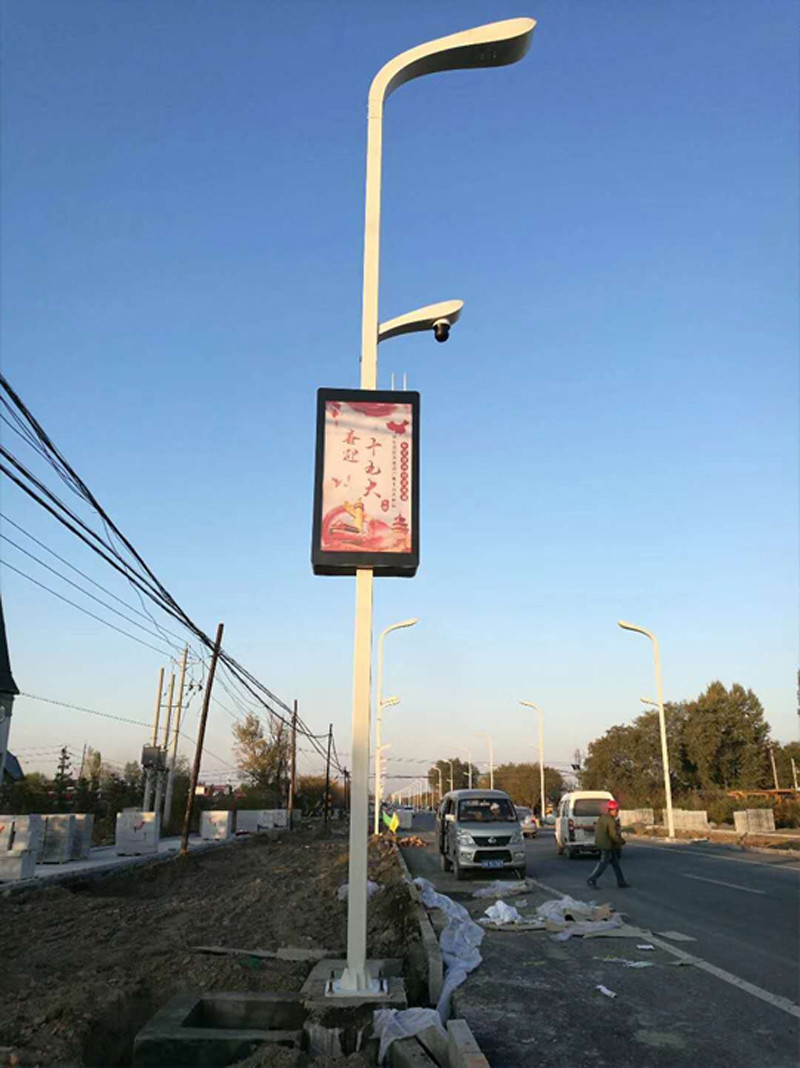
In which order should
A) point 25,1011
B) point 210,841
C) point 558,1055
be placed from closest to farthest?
point 558,1055 < point 25,1011 < point 210,841

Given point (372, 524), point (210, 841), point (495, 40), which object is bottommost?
point (210, 841)

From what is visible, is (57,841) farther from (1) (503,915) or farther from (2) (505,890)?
(1) (503,915)

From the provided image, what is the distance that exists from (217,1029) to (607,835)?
10233 mm

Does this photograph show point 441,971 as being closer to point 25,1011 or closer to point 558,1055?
point 558,1055

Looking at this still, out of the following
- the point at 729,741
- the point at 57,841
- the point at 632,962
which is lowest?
the point at 57,841

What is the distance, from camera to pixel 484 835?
709 inches

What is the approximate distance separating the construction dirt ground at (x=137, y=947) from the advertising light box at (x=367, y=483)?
4065 mm

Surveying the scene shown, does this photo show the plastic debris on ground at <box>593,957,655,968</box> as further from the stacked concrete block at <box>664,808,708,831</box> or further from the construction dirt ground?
the stacked concrete block at <box>664,808,708,831</box>

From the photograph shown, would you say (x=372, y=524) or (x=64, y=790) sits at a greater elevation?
A: (x=372, y=524)

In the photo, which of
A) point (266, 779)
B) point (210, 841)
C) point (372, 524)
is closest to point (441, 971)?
point (372, 524)

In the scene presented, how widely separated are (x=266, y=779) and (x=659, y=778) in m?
35.0

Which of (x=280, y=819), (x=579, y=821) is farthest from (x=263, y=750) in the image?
(x=579, y=821)

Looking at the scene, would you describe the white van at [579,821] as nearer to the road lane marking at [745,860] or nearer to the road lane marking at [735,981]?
the road lane marking at [745,860]

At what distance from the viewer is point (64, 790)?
39000 mm
